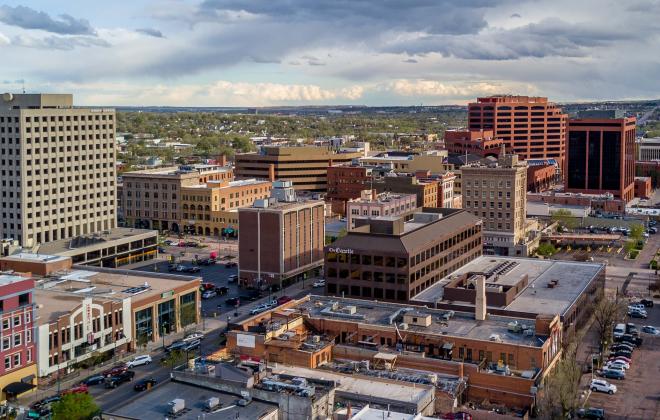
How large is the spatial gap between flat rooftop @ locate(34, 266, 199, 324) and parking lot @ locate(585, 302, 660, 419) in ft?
145

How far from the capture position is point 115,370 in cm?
Answer: 7506

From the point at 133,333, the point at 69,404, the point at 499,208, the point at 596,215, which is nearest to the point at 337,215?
the point at 499,208

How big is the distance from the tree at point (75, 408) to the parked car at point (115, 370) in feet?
58.1

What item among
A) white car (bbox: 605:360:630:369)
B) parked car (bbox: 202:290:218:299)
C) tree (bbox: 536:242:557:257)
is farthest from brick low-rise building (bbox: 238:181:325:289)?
white car (bbox: 605:360:630:369)

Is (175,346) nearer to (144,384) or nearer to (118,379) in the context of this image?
(118,379)

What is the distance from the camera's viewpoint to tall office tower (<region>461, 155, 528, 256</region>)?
13712cm

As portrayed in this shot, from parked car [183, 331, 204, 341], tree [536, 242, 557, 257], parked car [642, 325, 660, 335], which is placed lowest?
parked car [183, 331, 204, 341]

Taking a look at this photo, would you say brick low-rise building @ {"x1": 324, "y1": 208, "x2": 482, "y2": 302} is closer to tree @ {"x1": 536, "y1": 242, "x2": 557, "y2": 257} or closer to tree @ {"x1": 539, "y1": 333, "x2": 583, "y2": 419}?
tree @ {"x1": 539, "y1": 333, "x2": 583, "y2": 419}

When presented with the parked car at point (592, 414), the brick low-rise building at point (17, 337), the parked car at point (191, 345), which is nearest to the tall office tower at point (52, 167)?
the parked car at point (191, 345)

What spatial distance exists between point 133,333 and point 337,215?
9040 centimetres

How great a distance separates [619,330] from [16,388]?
192 feet

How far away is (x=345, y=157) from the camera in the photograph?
19700cm

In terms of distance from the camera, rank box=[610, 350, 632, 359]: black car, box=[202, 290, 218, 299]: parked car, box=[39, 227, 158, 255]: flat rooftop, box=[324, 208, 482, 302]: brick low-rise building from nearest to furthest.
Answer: box=[610, 350, 632, 359]: black car → box=[324, 208, 482, 302]: brick low-rise building → box=[202, 290, 218, 299]: parked car → box=[39, 227, 158, 255]: flat rooftop

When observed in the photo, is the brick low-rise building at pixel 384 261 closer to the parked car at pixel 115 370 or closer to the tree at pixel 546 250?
the parked car at pixel 115 370
